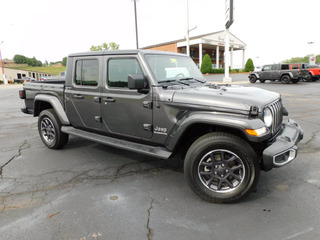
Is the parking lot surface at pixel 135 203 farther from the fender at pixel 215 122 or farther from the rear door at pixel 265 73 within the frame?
the rear door at pixel 265 73

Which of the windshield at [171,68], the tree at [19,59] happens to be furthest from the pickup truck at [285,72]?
the tree at [19,59]

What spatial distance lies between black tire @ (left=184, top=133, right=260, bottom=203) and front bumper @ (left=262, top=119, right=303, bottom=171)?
154mm

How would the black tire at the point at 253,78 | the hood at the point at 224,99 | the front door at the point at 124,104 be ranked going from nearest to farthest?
the hood at the point at 224,99 < the front door at the point at 124,104 < the black tire at the point at 253,78

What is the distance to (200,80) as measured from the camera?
400 cm

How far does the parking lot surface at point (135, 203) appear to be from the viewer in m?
2.38

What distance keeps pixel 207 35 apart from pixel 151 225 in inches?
2115

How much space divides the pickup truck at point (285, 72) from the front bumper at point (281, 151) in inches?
Result: 812

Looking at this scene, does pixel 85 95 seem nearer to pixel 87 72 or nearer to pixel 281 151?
pixel 87 72

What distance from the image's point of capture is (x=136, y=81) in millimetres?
3016

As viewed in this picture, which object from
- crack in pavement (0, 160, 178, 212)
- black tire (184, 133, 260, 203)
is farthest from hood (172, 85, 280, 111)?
crack in pavement (0, 160, 178, 212)

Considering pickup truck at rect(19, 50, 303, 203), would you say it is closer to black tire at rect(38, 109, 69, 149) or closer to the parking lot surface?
black tire at rect(38, 109, 69, 149)

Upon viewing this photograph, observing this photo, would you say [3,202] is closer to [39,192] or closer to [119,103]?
[39,192]

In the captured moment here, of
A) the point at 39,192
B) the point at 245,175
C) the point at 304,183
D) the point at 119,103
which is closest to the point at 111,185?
the point at 39,192

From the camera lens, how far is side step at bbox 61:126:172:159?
127 inches
